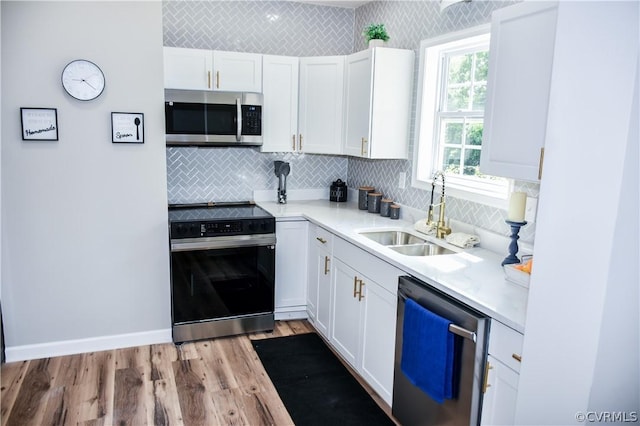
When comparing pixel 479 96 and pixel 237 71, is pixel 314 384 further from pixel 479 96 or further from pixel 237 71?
pixel 237 71

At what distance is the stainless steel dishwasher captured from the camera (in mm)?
1915

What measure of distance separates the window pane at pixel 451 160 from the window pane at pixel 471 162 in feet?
0.23

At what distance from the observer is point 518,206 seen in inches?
94.1

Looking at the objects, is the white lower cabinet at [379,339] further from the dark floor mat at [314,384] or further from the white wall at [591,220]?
the white wall at [591,220]

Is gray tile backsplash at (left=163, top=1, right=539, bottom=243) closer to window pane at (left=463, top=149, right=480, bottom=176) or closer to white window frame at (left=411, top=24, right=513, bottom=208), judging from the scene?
white window frame at (left=411, top=24, right=513, bottom=208)

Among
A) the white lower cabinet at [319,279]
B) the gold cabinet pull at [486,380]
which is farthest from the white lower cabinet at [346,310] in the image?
the gold cabinet pull at [486,380]

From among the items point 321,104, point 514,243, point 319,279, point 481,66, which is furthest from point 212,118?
point 514,243

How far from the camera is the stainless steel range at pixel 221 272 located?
3.37 m

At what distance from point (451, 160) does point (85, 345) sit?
2.80 m

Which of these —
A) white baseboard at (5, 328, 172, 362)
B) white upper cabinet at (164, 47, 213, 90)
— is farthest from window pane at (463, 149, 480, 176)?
white baseboard at (5, 328, 172, 362)

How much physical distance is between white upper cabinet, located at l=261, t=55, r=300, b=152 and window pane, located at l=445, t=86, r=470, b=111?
1.26m

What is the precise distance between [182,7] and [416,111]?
1.99 metres

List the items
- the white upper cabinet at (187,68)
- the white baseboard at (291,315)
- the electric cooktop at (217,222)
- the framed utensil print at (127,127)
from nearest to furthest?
the framed utensil print at (127,127), the electric cooktop at (217,222), the white upper cabinet at (187,68), the white baseboard at (291,315)

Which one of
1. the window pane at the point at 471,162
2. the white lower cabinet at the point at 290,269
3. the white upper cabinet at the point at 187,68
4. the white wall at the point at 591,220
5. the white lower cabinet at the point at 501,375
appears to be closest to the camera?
the white wall at the point at 591,220
